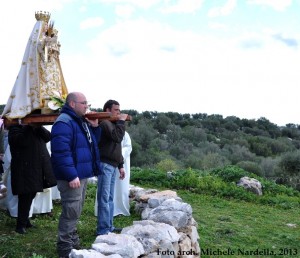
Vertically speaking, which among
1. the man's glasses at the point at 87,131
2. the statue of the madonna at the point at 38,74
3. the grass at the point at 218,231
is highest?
the statue of the madonna at the point at 38,74

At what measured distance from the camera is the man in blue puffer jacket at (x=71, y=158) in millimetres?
4988

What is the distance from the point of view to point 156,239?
204 inches

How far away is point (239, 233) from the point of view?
7719mm

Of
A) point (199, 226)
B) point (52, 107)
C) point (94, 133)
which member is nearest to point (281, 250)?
point (199, 226)

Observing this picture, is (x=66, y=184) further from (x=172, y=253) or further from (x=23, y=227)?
(x=23, y=227)

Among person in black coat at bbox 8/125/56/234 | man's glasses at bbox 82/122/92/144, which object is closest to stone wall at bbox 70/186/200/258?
man's glasses at bbox 82/122/92/144

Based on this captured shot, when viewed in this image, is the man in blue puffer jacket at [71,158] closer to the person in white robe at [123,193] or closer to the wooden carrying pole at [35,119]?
the wooden carrying pole at [35,119]

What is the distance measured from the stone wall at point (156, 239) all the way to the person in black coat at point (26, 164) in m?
1.61

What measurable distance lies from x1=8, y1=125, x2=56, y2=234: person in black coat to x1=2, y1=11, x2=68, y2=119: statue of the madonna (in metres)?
0.35

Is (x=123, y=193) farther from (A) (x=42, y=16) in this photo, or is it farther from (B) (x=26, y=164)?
(A) (x=42, y=16)

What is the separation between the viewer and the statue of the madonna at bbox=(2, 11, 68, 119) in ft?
20.3

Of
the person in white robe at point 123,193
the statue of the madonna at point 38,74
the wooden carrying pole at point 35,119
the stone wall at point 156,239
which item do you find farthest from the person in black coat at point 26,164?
the person in white robe at point 123,193

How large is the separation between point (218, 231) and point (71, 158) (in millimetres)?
3568

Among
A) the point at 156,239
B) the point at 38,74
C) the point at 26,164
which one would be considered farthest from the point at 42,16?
the point at 156,239
